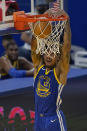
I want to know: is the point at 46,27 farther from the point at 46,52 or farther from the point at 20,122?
the point at 20,122

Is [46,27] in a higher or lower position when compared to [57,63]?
higher

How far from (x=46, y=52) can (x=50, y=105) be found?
64 centimetres

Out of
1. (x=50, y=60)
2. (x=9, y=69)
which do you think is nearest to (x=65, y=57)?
(x=50, y=60)

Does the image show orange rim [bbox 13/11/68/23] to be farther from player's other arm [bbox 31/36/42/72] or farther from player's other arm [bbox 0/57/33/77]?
player's other arm [bbox 0/57/33/77]

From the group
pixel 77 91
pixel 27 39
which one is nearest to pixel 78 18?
pixel 27 39

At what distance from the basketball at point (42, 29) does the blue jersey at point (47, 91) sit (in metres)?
0.41

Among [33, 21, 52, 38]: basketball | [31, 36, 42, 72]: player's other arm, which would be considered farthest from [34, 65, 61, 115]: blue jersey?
[33, 21, 52, 38]: basketball

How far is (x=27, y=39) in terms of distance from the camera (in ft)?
30.7

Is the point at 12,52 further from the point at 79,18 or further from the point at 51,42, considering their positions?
the point at 79,18

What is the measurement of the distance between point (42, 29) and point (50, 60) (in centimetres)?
38

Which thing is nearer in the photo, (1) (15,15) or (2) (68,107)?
→ (1) (15,15)

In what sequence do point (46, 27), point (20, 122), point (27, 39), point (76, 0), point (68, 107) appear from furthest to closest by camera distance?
point (76, 0)
point (27, 39)
point (68, 107)
point (20, 122)
point (46, 27)

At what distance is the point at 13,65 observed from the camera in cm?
831

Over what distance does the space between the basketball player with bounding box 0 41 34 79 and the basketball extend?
2.48m
